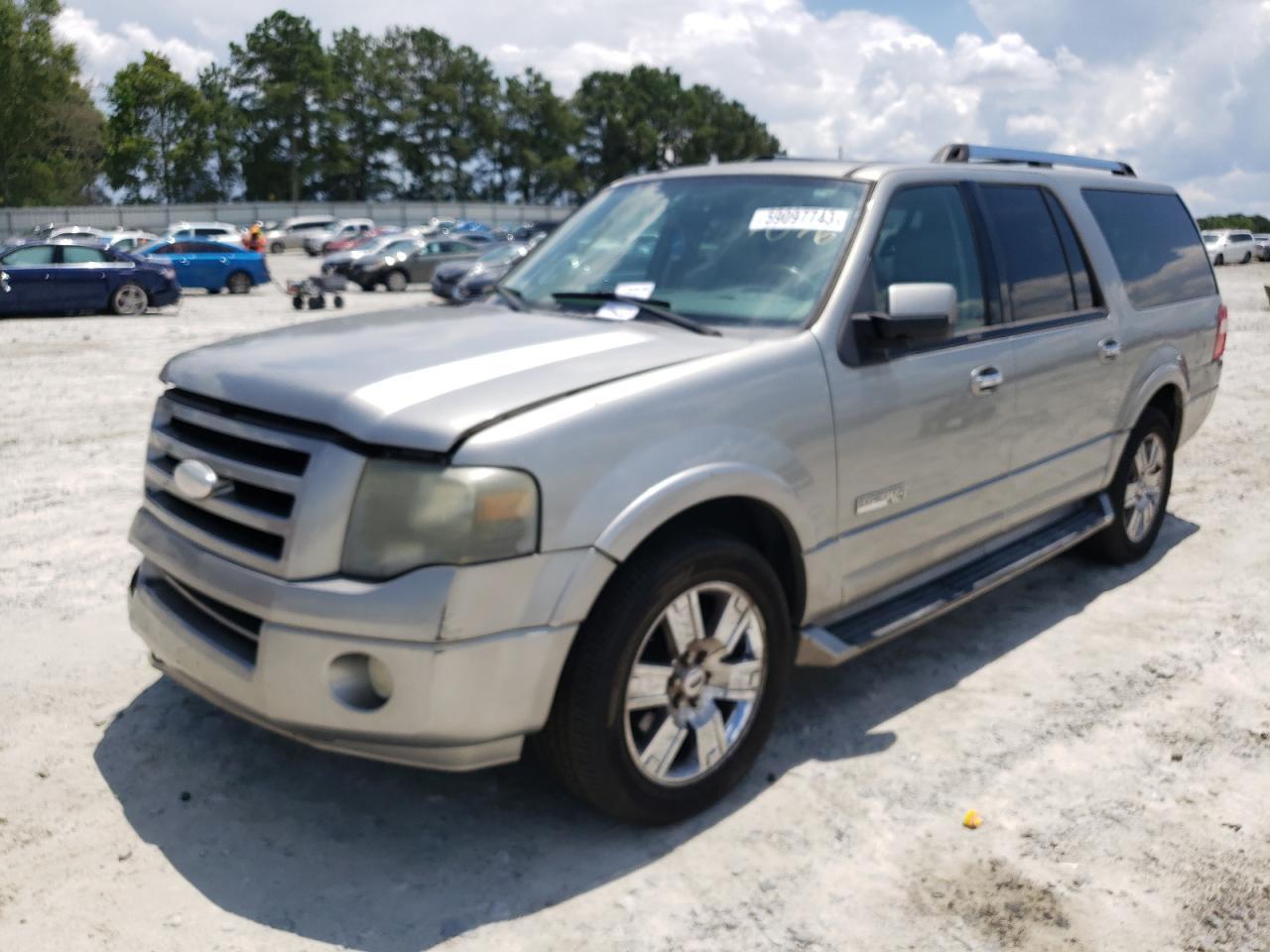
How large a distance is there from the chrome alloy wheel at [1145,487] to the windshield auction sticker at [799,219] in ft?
8.07

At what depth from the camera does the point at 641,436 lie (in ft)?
10.8

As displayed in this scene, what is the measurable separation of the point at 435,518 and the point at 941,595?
220cm

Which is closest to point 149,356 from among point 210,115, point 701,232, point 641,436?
point 701,232

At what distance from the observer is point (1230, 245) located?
1918 inches

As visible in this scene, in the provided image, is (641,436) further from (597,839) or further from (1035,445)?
(1035,445)

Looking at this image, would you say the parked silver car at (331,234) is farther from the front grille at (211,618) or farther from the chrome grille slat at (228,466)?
the front grille at (211,618)

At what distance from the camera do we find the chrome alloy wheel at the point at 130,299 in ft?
72.4

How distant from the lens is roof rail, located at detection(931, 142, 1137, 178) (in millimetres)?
5078

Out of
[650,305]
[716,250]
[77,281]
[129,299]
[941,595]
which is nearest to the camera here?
[650,305]

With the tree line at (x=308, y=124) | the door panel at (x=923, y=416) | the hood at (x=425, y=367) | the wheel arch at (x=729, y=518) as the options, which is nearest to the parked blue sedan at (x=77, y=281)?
the hood at (x=425, y=367)

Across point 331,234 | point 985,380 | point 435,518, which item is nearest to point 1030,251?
point 985,380

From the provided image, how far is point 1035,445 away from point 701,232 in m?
1.65

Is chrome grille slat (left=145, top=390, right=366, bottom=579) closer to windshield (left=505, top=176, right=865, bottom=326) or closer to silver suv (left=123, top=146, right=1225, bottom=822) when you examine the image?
silver suv (left=123, top=146, right=1225, bottom=822)

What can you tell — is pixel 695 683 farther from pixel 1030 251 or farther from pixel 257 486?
pixel 1030 251
